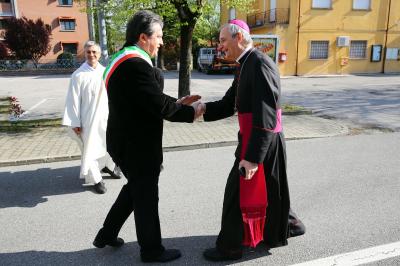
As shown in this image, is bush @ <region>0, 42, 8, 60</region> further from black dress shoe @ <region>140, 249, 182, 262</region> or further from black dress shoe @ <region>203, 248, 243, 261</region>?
black dress shoe @ <region>203, 248, 243, 261</region>

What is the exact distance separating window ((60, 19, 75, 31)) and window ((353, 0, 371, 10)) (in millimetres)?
30072

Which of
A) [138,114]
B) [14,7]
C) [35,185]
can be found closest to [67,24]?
[14,7]

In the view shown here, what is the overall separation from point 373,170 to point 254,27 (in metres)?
24.9

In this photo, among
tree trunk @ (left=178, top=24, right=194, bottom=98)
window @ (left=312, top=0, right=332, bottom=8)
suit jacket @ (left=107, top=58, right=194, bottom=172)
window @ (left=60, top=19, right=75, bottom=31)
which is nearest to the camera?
suit jacket @ (left=107, top=58, right=194, bottom=172)

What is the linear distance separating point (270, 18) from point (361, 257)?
2598cm

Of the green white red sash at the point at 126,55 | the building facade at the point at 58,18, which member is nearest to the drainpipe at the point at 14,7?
the building facade at the point at 58,18

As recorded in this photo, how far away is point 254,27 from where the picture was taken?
28547 mm

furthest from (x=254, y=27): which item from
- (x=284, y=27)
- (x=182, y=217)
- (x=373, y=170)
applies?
(x=182, y=217)

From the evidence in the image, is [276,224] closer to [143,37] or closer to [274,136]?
[274,136]

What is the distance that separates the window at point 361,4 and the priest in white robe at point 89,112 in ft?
85.0

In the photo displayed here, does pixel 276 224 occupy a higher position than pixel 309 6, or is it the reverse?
pixel 309 6

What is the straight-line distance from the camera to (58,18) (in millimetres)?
40938

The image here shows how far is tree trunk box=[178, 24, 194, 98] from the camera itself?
366 inches

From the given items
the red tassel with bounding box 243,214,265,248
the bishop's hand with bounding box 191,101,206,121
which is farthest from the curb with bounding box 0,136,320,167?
the red tassel with bounding box 243,214,265,248
